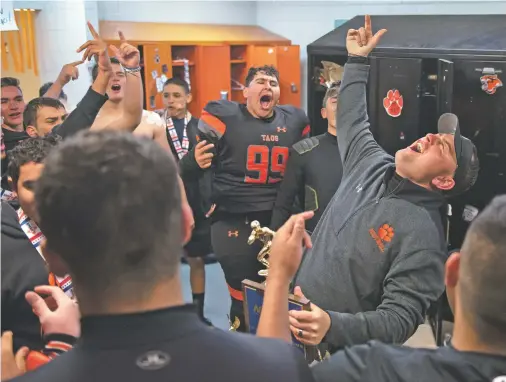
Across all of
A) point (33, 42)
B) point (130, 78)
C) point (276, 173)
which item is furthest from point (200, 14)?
point (130, 78)

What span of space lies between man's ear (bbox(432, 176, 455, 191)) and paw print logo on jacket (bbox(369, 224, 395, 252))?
0.25m

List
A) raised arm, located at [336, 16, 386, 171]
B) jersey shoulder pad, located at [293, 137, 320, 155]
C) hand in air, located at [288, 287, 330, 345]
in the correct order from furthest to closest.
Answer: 1. jersey shoulder pad, located at [293, 137, 320, 155]
2. raised arm, located at [336, 16, 386, 171]
3. hand in air, located at [288, 287, 330, 345]

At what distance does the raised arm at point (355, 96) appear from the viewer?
7.08 feet

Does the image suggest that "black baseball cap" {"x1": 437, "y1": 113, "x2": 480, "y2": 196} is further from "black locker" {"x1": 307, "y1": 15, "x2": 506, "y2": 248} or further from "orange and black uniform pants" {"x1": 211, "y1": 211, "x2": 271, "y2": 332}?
"black locker" {"x1": 307, "y1": 15, "x2": 506, "y2": 248}

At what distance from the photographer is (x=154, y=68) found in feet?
18.2

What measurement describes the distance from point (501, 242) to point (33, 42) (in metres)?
4.84

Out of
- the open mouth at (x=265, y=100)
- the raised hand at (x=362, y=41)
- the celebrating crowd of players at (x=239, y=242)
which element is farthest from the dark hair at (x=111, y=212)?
the open mouth at (x=265, y=100)

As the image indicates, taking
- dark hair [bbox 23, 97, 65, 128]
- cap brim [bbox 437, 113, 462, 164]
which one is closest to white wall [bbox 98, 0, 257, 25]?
dark hair [bbox 23, 97, 65, 128]

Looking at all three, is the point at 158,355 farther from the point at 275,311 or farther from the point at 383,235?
the point at 383,235

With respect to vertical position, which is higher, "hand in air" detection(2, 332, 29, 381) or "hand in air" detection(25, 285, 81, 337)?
"hand in air" detection(25, 285, 81, 337)

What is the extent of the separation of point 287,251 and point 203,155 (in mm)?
1967

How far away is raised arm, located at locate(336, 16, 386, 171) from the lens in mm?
2158

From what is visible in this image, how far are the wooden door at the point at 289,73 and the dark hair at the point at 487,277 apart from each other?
220 inches

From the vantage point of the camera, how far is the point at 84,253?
0.80 meters
